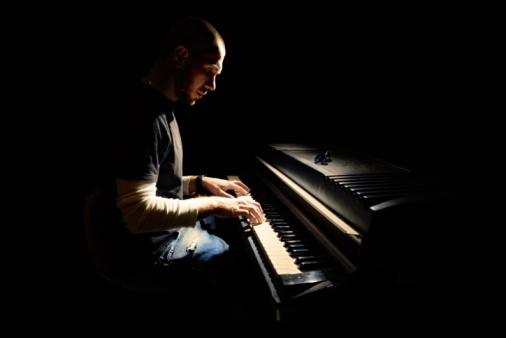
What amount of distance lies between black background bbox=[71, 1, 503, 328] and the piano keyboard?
1019mm

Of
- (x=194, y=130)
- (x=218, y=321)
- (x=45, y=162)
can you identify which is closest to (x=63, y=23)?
(x=45, y=162)

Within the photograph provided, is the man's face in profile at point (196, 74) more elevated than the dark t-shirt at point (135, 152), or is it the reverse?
the man's face in profile at point (196, 74)

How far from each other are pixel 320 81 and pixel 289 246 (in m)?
2.21

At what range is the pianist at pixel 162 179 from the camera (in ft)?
3.96

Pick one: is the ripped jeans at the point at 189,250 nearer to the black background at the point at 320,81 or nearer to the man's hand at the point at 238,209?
the man's hand at the point at 238,209

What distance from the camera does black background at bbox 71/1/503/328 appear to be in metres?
1.59

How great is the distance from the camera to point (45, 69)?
2070mm

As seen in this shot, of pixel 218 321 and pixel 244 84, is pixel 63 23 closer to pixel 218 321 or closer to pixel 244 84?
pixel 244 84

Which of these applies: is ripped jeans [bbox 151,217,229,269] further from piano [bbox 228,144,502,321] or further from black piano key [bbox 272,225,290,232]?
black piano key [bbox 272,225,290,232]

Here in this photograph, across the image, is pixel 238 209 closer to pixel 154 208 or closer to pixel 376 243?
pixel 154 208

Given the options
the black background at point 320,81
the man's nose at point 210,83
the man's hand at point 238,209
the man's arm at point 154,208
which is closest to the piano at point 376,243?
the man's hand at point 238,209

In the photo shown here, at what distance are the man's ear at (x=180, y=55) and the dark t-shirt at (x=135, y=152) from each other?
219 millimetres

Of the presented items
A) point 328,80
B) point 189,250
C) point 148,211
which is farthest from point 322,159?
point 328,80

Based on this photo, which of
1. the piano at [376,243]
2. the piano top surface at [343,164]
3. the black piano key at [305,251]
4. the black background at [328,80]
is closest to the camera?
the piano at [376,243]
